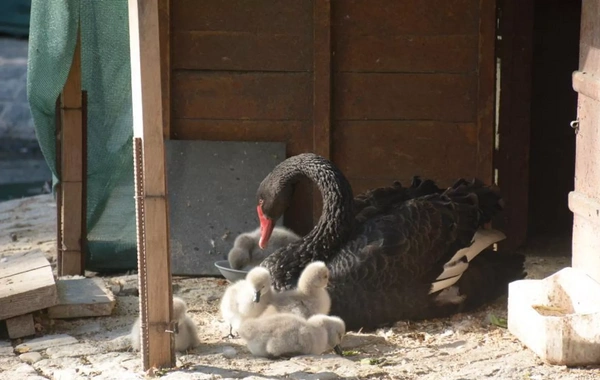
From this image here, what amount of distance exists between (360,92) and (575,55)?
202cm

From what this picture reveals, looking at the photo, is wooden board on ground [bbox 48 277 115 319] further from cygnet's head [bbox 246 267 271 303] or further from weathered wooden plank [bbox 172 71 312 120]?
weathered wooden plank [bbox 172 71 312 120]

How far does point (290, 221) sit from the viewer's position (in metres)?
7.70

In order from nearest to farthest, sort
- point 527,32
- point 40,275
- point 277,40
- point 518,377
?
point 518,377 < point 40,275 < point 277,40 < point 527,32

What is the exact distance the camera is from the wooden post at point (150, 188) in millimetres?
4941

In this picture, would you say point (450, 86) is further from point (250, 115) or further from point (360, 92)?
point (250, 115)

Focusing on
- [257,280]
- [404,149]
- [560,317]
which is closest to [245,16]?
[404,149]

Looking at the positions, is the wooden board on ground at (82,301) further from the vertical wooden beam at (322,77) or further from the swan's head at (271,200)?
the vertical wooden beam at (322,77)

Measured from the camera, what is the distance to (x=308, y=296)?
574 cm

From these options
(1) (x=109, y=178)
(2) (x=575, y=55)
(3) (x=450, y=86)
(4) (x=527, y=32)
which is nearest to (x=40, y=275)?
(1) (x=109, y=178)

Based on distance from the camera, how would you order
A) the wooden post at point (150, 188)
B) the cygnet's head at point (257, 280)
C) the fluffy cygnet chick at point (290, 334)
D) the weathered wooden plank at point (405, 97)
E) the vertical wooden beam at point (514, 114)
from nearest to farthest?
1. the wooden post at point (150, 188)
2. the fluffy cygnet chick at point (290, 334)
3. the cygnet's head at point (257, 280)
4. the weathered wooden plank at point (405, 97)
5. the vertical wooden beam at point (514, 114)

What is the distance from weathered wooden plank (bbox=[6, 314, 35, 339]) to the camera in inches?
239

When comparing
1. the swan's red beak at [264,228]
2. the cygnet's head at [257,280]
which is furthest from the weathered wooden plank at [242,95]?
the cygnet's head at [257,280]

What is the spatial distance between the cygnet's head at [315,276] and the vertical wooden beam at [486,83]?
2.25 metres

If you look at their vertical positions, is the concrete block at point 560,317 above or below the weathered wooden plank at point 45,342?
above
